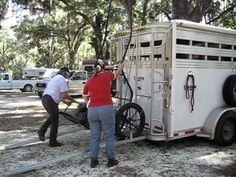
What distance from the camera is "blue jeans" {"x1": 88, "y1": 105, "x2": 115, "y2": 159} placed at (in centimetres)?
697

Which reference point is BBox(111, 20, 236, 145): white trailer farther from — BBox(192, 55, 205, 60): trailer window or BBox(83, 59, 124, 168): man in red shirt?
BBox(83, 59, 124, 168): man in red shirt

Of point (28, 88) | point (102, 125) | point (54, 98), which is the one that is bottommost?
point (28, 88)

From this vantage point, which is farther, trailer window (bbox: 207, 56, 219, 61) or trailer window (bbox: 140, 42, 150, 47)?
trailer window (bbox: 207, 56, 219, 61)

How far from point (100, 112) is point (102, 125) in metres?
0.25

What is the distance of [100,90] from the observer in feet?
23.1

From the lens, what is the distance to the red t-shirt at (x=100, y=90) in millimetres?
7008

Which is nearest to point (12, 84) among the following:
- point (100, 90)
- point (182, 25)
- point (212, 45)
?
point (212, 45)

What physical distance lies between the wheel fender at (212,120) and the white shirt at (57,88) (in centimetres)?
313

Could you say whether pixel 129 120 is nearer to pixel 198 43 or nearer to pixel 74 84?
pixel 198 43

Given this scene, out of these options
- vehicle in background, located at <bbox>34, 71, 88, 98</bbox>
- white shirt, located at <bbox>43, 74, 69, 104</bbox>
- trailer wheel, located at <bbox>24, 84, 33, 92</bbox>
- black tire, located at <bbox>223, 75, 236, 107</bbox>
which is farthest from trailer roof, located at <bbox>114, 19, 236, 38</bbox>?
trailer wheel, located at <bbox>24, 84, 33, 92</bbox>

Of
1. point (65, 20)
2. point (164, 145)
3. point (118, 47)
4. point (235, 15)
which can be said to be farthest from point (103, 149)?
point (65, 20)

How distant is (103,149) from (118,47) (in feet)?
8.50

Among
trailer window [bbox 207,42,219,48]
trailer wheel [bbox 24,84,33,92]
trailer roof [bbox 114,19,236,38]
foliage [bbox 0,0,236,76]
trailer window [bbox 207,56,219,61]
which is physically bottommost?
trailer wheel [bbox 24,84,33,92]

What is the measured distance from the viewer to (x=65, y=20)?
3888 centimetres
